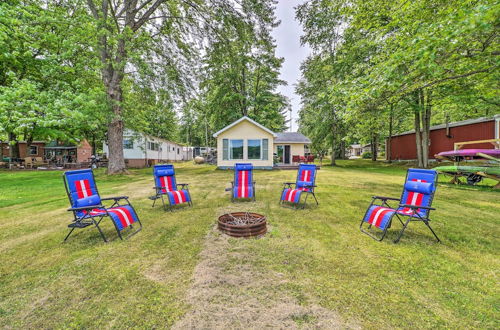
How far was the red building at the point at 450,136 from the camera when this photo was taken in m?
15.4

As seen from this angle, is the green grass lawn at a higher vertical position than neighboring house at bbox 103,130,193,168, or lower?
lower

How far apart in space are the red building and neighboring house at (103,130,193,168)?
24559 millimetres

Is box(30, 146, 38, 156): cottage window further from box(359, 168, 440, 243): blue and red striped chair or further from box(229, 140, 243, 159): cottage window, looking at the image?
box(359, 168, 440, 243): blue and red striped chair

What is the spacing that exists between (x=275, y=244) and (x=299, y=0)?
53.9ft

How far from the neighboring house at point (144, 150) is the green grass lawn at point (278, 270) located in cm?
1510

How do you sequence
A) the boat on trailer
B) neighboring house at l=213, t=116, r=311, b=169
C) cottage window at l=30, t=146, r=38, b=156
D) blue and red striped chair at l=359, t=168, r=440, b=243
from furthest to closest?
1. cottage window at l=30, t=146, r=38, b=156
2. neighboring house at l=213, t=116, r=311, b=169
3. the boat on trailer
4. blue and red striped chair at l=359, t=168, r=440, b=243

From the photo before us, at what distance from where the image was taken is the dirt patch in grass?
189cm

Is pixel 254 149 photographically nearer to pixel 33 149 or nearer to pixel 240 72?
pixel 240 72

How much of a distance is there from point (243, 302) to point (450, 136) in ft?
78.2

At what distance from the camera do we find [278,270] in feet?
8.89

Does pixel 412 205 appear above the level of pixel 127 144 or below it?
below

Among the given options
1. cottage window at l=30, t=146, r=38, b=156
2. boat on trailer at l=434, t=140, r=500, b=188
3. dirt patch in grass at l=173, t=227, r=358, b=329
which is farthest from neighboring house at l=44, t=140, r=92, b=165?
boat on trailer at l=434, t=140, r=500, b=188

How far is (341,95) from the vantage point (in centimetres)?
661

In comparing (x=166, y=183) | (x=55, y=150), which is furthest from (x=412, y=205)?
(x=55, y=150)
